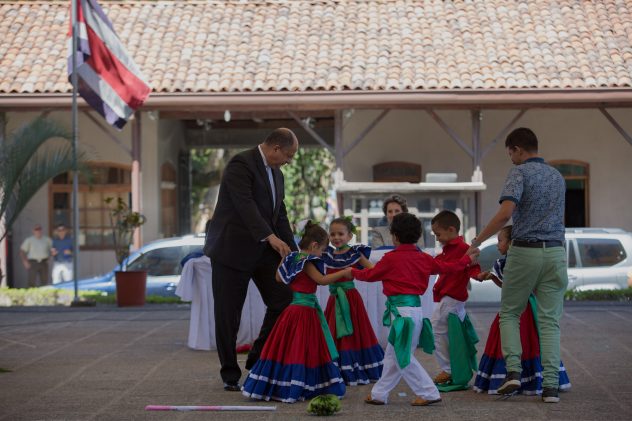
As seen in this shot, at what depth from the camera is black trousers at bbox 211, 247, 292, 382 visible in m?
7.40

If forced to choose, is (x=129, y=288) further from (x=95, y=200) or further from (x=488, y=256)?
(x=95, y=200)

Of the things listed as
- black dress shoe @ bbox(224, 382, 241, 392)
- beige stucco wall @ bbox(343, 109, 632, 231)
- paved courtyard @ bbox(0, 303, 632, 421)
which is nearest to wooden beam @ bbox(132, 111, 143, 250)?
beige stucco wall @ bbox(343, 109, 632, 231)

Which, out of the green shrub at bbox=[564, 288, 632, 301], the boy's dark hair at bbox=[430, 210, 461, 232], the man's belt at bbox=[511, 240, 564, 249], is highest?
the boy's dark hair at bbox=[430, 210, 461, 232]

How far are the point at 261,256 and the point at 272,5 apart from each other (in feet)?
52.3

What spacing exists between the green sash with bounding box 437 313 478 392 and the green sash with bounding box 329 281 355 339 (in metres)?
0.69

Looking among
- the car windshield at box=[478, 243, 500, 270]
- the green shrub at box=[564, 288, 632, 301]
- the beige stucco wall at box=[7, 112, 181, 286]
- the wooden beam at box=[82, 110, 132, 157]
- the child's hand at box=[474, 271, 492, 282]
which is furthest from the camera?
the beige stucco wall at box=[7, 112, 181, 286]

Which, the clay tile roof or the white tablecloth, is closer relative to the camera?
the white tablecloth

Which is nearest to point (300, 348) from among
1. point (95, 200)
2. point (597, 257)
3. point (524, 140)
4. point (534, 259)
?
point (534, 259)

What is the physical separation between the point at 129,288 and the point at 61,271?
6904mm

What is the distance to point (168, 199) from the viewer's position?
23.0 metres

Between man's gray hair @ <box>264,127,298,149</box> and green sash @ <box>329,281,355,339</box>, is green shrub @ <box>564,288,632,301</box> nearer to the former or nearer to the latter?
green sash @ <box>329,281,355,339</box>

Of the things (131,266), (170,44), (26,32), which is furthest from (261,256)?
(26,32)

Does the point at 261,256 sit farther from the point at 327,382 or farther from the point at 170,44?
the point at 170,44

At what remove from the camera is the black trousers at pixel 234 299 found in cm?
740
